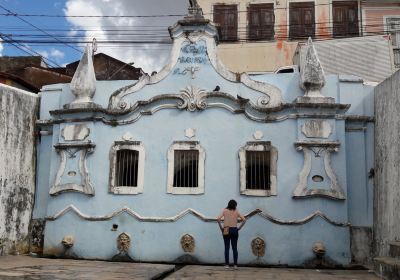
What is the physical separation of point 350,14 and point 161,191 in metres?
12.3

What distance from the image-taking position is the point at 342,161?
12.7 m

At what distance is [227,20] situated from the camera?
842 inches

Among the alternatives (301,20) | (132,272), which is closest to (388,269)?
(132,272)

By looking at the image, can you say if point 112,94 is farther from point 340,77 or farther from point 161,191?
point 340,77

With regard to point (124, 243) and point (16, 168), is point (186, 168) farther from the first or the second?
point (16, 168)

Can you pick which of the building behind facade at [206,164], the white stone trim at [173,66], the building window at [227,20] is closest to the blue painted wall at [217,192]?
the building behind facade at [206,164]

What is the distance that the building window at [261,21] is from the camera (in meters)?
21.2

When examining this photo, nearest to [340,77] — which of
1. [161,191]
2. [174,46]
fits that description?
[174,46]

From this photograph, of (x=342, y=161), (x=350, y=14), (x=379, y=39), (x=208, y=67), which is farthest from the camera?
(x=350, y=14)

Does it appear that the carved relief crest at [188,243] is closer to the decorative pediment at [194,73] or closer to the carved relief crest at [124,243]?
the carved relief crest at [124,243]

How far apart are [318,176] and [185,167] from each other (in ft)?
10.7

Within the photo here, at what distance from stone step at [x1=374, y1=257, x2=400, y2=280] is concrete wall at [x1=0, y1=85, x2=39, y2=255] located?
28.8ft

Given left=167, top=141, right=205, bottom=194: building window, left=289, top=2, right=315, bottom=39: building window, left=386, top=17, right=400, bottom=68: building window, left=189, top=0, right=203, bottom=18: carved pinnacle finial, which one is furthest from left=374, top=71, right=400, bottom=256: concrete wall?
left=289, top=2, right=315, bottom=39: building window

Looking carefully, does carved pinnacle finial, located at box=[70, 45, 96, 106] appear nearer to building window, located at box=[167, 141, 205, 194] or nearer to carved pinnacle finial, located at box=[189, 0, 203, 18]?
building window, located at box=[167, 141, 205, 194]
